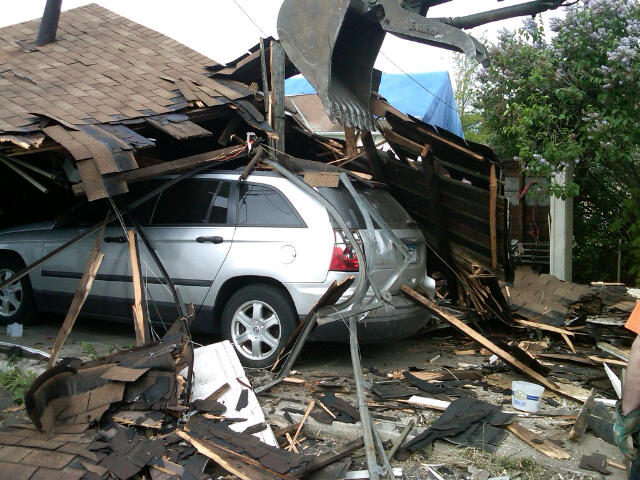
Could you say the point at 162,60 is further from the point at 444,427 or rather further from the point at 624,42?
the point at 444,427

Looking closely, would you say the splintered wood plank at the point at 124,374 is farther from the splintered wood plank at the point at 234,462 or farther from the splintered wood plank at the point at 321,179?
the splintered wood plank at the point at 321,179

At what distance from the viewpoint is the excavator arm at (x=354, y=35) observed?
346 centimetres

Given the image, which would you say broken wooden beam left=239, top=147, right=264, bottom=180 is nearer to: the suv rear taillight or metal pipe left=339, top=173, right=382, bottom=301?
metal pipe left=339, top=173, right=382, bottom=301

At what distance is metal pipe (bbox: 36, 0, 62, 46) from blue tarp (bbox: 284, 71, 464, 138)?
7.10 meters

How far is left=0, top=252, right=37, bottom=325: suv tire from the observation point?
7.59m

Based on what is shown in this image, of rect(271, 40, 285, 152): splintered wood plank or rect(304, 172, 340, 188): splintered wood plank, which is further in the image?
rect(271, 40, 285, 152): splintered wood plank

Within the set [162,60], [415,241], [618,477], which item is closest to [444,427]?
[618,477]

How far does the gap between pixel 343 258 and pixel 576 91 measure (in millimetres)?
4296

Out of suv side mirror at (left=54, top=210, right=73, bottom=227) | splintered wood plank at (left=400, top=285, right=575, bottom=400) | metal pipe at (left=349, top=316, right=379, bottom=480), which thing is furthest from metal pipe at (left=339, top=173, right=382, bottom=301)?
suv side mirror at (left=54, top=210, right=73, bottom=227)

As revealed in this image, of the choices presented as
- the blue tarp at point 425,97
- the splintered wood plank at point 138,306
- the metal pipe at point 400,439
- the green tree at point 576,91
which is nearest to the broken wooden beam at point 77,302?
the splintered wood plank at point 138,306

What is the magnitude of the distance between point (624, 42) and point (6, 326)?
8271 millimetres

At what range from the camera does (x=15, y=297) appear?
25.2 ft

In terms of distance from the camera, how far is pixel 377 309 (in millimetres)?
5824

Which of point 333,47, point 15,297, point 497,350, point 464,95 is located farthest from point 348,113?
point 464,95
